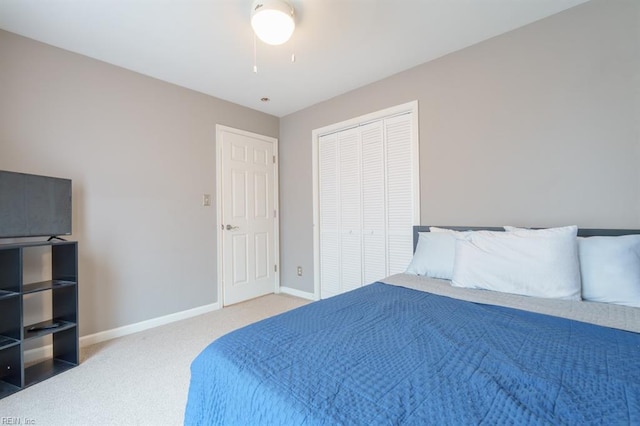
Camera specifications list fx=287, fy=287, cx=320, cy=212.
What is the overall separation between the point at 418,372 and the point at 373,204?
7.68 ft

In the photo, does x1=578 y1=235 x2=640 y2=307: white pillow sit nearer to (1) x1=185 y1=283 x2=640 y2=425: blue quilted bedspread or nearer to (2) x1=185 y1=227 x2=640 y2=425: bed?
(2) x1=185 y1=227 x2=640 y2=425: bed

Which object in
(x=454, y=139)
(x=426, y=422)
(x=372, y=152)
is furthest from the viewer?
(x=372, y=152)

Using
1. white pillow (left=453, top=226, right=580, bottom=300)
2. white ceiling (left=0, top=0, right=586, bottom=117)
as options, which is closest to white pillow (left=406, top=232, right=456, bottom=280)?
white pillow (left=453, top=226, right=580, bottom=300)

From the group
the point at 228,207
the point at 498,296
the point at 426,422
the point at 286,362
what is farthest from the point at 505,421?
the point at 228,207

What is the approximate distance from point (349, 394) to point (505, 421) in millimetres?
362

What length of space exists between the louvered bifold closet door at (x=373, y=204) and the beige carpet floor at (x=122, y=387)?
160 centimetres

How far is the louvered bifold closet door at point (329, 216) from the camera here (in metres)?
3.45

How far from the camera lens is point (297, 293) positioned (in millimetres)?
3850

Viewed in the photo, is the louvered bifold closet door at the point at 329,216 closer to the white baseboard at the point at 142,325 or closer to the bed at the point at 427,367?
the white baseboard at the point at 142,325

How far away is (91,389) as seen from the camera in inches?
70.9

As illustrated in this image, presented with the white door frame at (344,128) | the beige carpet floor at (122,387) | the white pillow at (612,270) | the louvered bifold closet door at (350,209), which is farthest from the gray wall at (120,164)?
the white pillow at (612,270)

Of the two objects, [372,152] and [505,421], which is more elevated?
[372,152]

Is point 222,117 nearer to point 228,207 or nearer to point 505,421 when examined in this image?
point 228,207

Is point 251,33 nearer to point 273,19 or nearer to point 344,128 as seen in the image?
point 273,19
